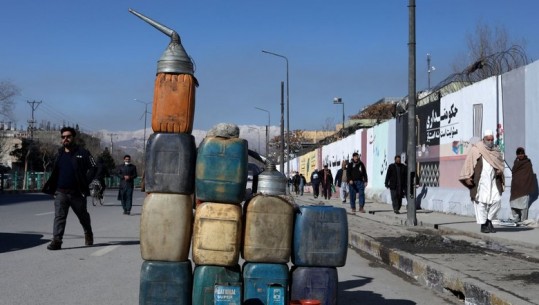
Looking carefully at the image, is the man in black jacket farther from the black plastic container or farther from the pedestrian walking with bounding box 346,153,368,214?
the pedestrian walking with bounding box 346,153,368,214

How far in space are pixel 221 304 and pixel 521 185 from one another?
10278 mm

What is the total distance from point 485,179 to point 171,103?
8.00 m

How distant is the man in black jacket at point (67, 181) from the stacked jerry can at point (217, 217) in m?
5.62

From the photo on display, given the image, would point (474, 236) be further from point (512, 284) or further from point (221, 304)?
point (221, 304)

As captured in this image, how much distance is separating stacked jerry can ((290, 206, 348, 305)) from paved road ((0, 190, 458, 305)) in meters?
1.68

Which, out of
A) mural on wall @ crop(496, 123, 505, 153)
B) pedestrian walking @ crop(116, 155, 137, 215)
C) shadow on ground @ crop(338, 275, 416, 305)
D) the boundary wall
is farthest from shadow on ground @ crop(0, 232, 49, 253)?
mural on wall @ crop(496, 123, 505, 153)

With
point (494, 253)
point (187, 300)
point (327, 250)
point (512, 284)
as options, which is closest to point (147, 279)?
point (187, 300)

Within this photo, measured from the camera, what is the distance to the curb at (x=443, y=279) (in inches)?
220

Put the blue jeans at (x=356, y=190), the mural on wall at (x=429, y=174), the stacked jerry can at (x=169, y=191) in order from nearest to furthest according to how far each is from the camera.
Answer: the stacked jerry can at (x=169, y=191) < the blue jeans at (x=356, y=190) < the mural on wall at (x=429, y=174)

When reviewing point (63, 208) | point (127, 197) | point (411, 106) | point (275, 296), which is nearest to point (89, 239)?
point (63, 208)

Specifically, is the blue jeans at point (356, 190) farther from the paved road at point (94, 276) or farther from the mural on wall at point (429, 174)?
the paved road at point (94, 276)

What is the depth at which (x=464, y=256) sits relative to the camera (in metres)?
8.35

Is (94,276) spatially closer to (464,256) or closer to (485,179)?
(464,256)

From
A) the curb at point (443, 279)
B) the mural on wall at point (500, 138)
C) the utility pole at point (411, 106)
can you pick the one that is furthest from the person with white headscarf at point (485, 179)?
the mural on wall at point (500, 138)
